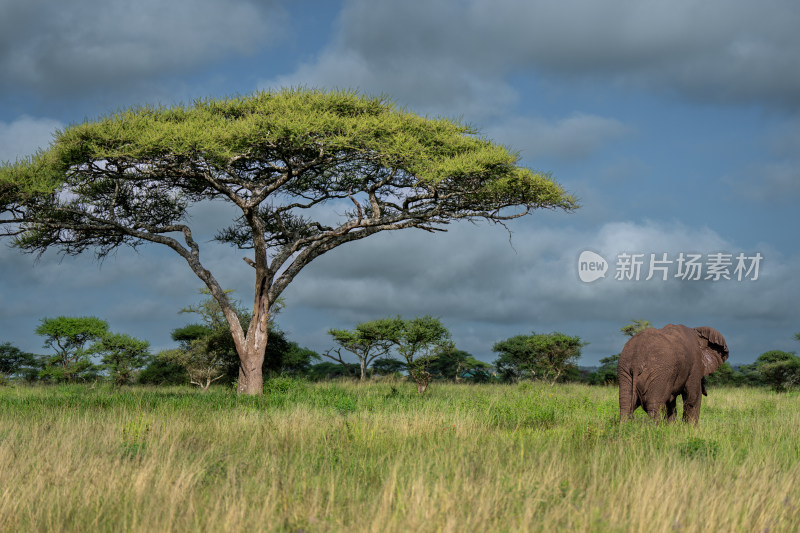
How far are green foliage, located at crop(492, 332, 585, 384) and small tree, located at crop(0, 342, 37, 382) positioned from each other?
101 feet

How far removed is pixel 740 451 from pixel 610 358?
38.6m

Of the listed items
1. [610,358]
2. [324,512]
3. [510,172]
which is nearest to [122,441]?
[324,512]

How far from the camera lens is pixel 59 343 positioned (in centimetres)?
3541

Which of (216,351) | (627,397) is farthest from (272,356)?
(627,397)

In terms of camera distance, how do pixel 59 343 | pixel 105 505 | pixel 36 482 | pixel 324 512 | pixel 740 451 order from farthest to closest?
pixel 59 343
pixel 740 451
pixel 36 482
pixel 105 505
pixel 324 512

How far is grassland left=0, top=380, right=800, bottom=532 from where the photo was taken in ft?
17.6

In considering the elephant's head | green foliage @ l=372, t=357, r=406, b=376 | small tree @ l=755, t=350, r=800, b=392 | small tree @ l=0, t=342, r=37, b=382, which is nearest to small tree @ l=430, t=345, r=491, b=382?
green foliage @ l=372, t=357, r=406, b=376

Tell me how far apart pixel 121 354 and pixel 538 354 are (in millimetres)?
23286

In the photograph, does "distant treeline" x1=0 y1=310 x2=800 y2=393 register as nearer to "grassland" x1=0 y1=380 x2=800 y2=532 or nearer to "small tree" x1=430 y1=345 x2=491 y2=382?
"small tree" x1=430 y1=345 x2=491 y2=382

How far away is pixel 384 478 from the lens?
689 centimetres

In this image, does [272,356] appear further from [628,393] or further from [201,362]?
[628,393]

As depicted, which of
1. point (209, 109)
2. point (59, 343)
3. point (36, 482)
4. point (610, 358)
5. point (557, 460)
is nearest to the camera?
point (36, 482)

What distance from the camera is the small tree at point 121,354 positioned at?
34438 millimetres

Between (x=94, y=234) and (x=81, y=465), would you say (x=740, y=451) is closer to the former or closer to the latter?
(x=81, y=465)
